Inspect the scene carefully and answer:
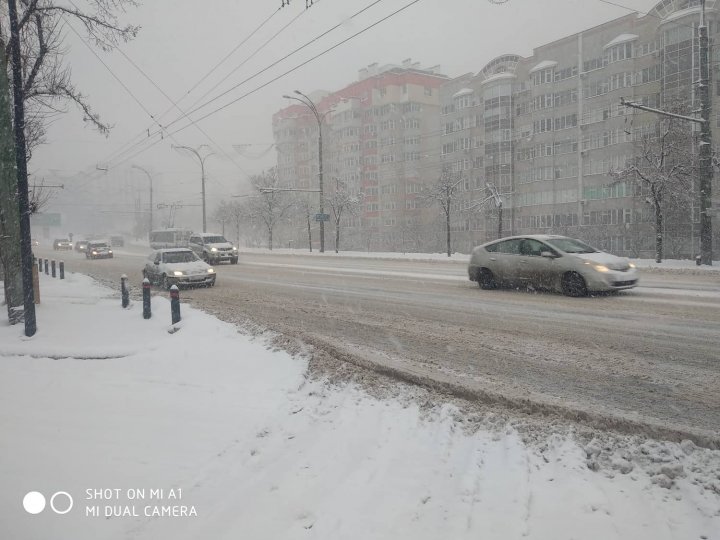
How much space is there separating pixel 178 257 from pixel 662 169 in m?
23.3

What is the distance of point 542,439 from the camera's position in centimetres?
392

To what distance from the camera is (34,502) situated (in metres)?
3.50

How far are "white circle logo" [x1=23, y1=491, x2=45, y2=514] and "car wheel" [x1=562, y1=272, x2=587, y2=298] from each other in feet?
33.7

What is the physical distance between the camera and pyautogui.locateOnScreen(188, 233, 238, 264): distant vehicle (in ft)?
91.3

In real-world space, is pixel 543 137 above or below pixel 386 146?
below

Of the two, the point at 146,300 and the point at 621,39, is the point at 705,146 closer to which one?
the point at 146,300

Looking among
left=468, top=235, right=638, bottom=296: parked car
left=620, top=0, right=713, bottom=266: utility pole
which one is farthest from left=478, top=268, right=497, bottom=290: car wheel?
left=620, top=0, right=713, bottom=266: utility pole

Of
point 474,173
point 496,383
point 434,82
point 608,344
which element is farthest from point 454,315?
point 434,82

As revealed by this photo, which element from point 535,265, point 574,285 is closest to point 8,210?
point 535,265

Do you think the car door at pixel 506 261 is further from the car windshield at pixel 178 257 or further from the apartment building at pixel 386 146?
the apartment building at pixel 386 146

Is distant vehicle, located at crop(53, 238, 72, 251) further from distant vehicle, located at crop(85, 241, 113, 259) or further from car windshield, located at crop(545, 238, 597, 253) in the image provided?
car windshield, located at crop(545, 238, 597, 253)

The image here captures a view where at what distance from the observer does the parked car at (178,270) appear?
15.7 m

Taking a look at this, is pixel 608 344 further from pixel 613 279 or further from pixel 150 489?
pixel 150 489

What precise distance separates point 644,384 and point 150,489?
4.79m
